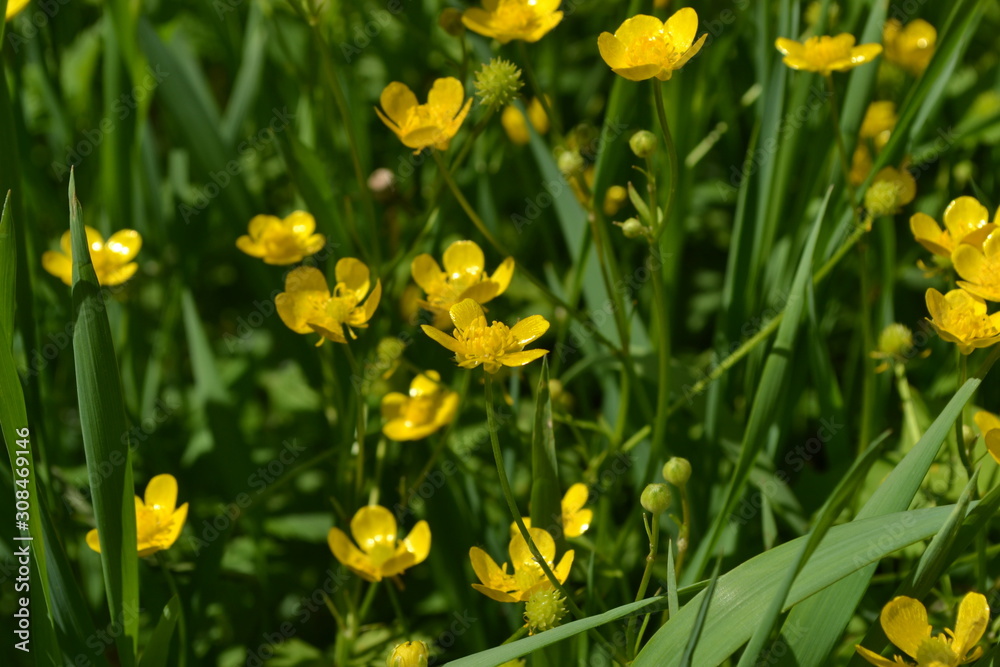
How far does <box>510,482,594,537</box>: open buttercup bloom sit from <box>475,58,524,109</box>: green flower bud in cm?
52

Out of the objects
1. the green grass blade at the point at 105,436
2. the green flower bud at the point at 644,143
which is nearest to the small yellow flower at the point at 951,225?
the green flower bud at the point at 644,143

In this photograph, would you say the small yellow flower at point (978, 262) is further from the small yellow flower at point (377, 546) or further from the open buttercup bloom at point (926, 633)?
the small yellow flower at point (377, 546)

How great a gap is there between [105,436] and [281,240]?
19.5 inches

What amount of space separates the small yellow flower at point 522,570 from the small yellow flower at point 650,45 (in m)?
0.54

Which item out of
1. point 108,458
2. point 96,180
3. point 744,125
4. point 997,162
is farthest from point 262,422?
point 997,162

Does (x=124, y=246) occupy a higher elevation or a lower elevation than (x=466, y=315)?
lower

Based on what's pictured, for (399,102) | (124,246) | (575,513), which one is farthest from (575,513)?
(124,246)

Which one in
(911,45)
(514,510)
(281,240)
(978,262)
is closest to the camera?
(514,510)

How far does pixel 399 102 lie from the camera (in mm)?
1287

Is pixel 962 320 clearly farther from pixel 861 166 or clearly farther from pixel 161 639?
pixel 161 639

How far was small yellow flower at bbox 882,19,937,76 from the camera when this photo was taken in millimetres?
1815

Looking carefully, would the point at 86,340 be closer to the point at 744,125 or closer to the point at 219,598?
the point at 219,598

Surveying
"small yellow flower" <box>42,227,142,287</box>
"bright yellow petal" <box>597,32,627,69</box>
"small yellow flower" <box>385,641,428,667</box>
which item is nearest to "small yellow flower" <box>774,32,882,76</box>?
"bright yellow petal" <box>597,32,627,69</box>

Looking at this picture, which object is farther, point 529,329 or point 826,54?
point 826,54
